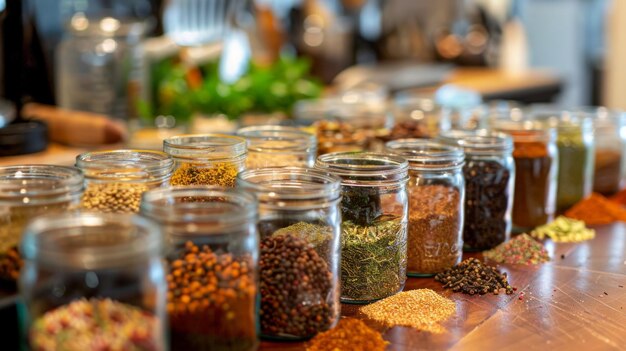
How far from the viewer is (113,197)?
1153mm

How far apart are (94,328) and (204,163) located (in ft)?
1.63

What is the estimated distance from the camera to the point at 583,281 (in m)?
1.46

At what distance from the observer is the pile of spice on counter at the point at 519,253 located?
157cm

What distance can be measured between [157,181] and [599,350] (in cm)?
72

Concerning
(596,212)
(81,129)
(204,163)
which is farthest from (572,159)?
(81,129)

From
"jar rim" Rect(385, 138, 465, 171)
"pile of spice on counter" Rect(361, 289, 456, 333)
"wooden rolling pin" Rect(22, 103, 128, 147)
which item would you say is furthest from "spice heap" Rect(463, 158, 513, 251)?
"wooden rolling pin" Rect(22, 103, 128, 147)

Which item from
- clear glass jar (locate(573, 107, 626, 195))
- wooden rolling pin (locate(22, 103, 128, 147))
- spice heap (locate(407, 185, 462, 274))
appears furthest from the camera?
wooden rolling pin (locate(22, 103, 128, 147))

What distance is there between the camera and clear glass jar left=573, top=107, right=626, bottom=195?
2.22 metres

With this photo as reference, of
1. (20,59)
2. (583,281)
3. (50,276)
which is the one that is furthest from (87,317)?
(20,59)

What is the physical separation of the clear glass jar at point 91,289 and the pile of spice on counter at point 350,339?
0.28 m

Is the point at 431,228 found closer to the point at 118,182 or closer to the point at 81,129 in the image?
the point at 118,182

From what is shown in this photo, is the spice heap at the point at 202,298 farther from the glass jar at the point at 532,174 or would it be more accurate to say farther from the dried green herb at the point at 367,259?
the glass jar at the point at 532,174

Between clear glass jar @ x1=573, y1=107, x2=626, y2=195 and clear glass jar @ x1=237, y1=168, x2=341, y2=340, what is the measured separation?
4.34ft

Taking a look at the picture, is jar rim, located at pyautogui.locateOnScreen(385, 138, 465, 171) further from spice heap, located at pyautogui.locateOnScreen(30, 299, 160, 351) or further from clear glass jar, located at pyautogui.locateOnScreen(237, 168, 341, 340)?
spice heap, located at pyautogui.locateOnScreen(30, 299, 160, 351)
